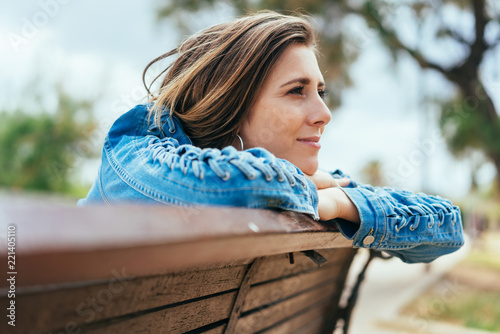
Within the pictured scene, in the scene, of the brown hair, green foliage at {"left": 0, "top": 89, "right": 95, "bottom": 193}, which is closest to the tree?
the brown hair

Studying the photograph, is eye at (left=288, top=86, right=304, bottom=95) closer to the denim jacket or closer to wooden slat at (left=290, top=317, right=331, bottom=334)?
the denim jacket

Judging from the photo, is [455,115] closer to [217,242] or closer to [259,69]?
[259,69]

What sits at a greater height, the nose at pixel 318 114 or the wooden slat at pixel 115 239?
the wooden slat at pixel 115 239

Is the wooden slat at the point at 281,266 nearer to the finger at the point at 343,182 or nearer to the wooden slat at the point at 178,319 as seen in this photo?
the wooden slat at the point at 178,319

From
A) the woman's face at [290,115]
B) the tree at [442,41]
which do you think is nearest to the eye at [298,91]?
the woman's face at [290,115]

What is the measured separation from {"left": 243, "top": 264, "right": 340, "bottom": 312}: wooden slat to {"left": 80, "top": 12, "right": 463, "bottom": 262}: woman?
0.31 meters

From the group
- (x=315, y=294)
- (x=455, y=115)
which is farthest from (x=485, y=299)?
(x=315, y=294)

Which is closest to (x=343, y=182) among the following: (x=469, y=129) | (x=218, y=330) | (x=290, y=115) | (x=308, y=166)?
(x=308, y=166)

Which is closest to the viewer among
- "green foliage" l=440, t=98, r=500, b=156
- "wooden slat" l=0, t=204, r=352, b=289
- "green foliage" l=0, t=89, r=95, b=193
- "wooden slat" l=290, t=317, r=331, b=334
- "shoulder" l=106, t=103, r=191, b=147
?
"wooden slat" l=0, t=204, r=352, b=289

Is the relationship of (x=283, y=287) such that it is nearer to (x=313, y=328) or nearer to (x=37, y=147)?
(x=313, y=328)

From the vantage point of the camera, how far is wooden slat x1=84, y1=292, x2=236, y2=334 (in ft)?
2.90

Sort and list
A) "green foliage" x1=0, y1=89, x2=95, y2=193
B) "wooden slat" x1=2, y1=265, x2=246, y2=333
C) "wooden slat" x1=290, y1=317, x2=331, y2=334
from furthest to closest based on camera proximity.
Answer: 1. "green foliage" x1=0, y1=89, x2=95, y2=193
2. "wooden slat" x1=290, y1=317, x2=331, y2=334
3. "wooden slat" x1=2, y1=265, x2=246, y2=333

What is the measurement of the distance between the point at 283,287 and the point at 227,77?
77 cm

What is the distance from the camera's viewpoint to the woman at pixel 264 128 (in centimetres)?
135
